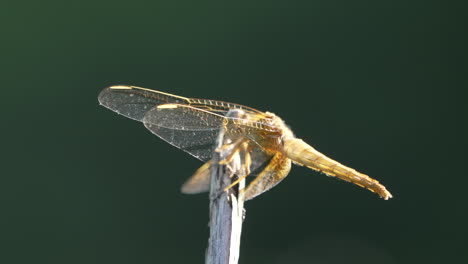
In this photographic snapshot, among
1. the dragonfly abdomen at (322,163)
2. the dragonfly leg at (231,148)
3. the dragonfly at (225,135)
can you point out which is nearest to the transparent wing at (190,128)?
the dragonfly at (225,135)

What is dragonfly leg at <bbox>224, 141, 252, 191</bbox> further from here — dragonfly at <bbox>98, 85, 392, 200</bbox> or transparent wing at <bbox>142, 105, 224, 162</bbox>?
transparent wing at <bbox>142, 105, 224, 162</bbox>

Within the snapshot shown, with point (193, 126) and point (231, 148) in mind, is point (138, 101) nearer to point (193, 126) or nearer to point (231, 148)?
point (193, 126)

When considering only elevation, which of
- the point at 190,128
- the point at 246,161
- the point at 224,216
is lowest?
the point at 224,216

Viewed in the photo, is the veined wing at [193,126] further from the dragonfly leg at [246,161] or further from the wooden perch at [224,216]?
the wooden perch at [224,216]

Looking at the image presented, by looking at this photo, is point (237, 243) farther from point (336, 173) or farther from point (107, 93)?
point (107, 93)

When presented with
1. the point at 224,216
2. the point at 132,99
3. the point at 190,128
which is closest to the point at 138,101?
the point at 132,99

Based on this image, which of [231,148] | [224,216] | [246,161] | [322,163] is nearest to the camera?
[224,216]

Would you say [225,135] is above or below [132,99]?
below

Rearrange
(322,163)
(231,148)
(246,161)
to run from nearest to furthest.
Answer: (231,148) < (246,161) < (322,163)
